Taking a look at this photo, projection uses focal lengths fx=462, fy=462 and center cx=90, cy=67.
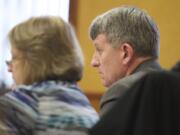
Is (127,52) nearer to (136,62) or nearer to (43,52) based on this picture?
(136,62)

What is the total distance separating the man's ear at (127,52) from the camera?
82.0 inches

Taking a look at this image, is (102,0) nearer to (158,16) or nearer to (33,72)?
(158,16)

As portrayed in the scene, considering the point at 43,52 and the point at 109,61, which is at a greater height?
the point at 43,52

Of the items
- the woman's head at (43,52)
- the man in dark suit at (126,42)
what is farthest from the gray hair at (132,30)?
the woman's head at (43,52)

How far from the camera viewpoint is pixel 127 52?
2094mm

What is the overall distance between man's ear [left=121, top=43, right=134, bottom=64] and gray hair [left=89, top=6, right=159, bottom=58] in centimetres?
1

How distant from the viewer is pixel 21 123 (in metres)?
1.43

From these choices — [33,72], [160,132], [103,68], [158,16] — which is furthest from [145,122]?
[158,16]

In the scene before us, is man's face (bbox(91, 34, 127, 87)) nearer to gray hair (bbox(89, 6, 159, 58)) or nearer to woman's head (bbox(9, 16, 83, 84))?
gray hair (bbox(89, 6, 159, 58))

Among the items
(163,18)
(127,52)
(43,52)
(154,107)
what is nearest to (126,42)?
(127,52)

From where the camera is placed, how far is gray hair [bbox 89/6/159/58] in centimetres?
208

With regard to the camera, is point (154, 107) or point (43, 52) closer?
point (154, 107)

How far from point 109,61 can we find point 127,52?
118 mm

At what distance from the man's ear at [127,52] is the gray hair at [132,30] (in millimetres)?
14
